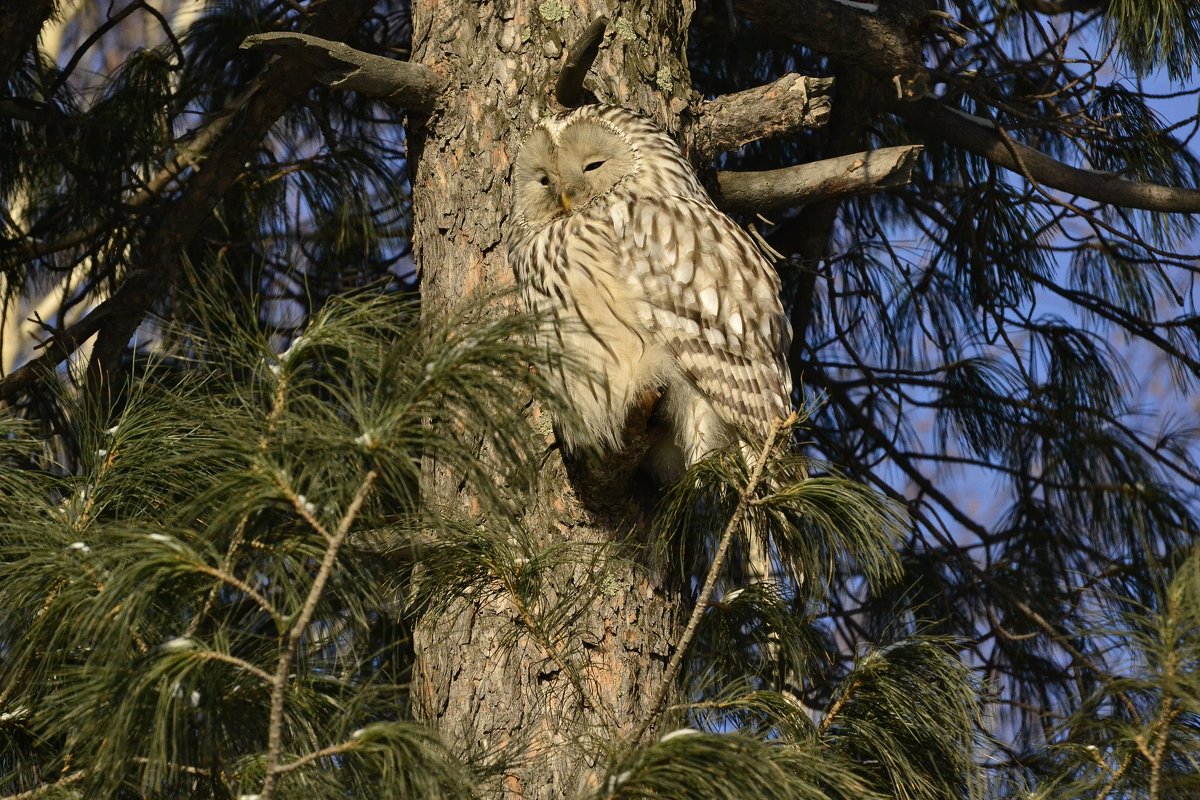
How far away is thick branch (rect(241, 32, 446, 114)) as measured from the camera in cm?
255

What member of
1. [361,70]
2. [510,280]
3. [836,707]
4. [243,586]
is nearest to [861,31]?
[510,280]

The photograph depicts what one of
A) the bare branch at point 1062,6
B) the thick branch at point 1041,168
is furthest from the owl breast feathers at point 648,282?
the bare branch at point 1062,6

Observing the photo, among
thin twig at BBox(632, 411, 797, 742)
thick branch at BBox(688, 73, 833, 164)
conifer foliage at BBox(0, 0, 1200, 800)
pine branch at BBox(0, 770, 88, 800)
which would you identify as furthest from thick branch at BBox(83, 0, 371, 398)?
thin twig at BBox(632, 411, 797, 742)

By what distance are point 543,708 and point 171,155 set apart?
2617mm

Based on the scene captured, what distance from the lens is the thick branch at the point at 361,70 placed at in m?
2.55

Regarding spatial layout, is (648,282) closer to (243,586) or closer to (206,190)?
(206,190)

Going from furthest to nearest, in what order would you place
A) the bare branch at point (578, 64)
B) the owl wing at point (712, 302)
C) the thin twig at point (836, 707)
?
the owl wing at point (712, 302) < the bare branch at point (578, 64) < the thin twig at point (836, 707)

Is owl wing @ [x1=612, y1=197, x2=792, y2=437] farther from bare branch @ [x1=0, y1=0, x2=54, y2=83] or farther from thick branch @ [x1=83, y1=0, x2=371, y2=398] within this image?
bare branch @ [x1=0, y1=0, x2=54, y2=83]

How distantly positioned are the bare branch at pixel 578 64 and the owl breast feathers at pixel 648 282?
1.8 inches

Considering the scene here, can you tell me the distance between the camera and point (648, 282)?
8.60 feet

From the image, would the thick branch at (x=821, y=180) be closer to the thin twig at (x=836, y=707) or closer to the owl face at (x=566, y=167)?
the owl face at (x=566, y=167)

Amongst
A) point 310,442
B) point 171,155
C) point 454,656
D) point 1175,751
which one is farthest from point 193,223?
point 1175,751

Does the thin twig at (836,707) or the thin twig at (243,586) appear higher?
the thin twig at (836,707)

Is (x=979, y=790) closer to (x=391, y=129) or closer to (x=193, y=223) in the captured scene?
(x=193, y=223)
